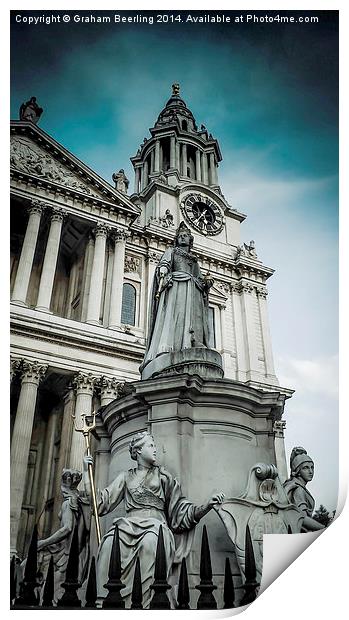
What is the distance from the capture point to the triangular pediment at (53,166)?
24406mm

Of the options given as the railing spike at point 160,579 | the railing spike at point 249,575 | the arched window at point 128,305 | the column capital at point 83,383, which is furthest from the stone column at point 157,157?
the railing spike at point 160,579

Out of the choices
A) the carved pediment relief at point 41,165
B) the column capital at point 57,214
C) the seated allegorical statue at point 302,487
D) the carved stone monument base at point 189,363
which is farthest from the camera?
the column capital at point 57,214

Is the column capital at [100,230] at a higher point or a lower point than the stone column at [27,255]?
higher

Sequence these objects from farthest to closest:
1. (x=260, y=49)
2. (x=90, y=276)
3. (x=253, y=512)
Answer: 1. (x=90, y=276)
2. (x=260, y=49)
3. (x=253, y=512)

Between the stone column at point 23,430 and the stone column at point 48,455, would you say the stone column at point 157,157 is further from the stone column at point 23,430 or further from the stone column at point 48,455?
the stone column at point 23,430

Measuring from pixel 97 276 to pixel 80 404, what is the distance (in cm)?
727

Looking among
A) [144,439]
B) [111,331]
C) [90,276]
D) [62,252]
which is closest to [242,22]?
[144,439]

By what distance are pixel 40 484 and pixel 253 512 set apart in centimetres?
1760

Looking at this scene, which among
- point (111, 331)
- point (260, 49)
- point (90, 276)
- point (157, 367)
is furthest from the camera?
point (90, 276)

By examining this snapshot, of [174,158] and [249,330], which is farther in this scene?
[174,158]

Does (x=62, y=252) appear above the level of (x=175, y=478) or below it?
above

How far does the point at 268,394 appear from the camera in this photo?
21.4 ft

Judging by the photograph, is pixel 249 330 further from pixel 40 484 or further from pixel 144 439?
pixel 144 439

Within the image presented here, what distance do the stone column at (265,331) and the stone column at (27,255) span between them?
14084mm
